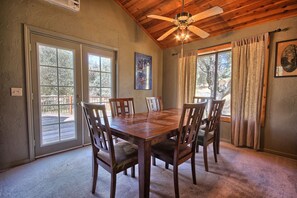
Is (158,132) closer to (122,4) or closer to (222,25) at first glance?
(222,25)

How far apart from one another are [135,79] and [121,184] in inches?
99.9

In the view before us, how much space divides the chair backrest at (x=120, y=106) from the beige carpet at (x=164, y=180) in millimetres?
889

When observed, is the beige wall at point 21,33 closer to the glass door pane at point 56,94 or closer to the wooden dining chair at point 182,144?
the glass door pane at point 56,94

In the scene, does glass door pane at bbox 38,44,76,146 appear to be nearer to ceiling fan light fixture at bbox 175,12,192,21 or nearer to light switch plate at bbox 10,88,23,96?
light switch plate at bbox 10,88,23,96

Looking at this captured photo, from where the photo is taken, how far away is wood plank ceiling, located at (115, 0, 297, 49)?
7.88 feet

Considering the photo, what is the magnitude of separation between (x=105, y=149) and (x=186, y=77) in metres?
2.97

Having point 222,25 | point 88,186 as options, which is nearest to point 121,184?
point 88,186

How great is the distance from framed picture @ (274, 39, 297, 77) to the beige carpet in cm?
148

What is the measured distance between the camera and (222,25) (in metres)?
3.01

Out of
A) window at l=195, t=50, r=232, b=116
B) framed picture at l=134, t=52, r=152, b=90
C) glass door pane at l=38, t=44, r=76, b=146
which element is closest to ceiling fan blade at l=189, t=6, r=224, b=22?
window at l=195, t=50, r=232, b=116

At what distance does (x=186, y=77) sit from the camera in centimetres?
379

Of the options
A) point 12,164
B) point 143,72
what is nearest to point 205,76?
point 143,72

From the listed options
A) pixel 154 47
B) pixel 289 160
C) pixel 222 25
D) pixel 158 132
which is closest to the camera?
pixel 158 132

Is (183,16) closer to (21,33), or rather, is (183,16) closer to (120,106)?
(120,106)
